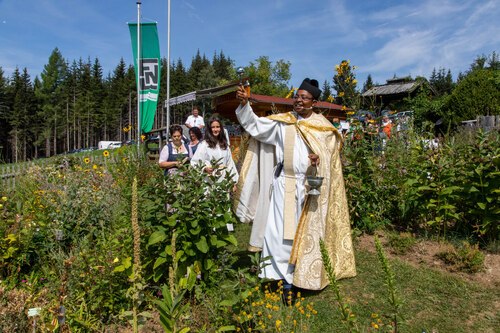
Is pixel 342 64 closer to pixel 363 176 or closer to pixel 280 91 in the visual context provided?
pixel 363 176

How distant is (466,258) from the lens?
13.2ft

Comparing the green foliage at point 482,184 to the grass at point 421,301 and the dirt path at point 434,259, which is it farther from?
the grass at point 421,301

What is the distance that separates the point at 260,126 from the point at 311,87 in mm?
646

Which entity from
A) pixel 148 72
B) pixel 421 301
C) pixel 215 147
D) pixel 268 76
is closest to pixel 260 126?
pixel 215 147

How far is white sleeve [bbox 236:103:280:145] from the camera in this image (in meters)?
3.77

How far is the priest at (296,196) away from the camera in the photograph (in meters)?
3.56

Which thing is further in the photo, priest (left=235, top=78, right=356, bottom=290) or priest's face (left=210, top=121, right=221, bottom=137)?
priest's face (left=210, top=121, right=221, bottom=137)

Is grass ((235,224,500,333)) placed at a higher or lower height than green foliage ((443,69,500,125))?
A: lower

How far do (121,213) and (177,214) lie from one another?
4.47ft

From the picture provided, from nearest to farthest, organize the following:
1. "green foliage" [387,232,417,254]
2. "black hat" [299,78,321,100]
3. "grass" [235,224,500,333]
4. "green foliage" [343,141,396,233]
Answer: "grass" [235,224,500,333] < "black hat" [299,78,321,100] < "green foliage" [387,232,417,254] < "green foliage" [343,141,396,233]

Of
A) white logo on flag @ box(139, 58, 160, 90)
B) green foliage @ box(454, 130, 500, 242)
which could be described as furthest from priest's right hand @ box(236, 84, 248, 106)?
white logo on flag @ box(139, 58, 160, 90)

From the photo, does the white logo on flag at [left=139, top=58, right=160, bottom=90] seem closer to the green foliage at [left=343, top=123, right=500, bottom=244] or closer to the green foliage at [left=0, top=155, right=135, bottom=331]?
the green foliage at [left=0, top=155, right=135, bottom=331]

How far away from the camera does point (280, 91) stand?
41.2m

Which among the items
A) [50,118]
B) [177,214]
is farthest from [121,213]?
[50,118]
